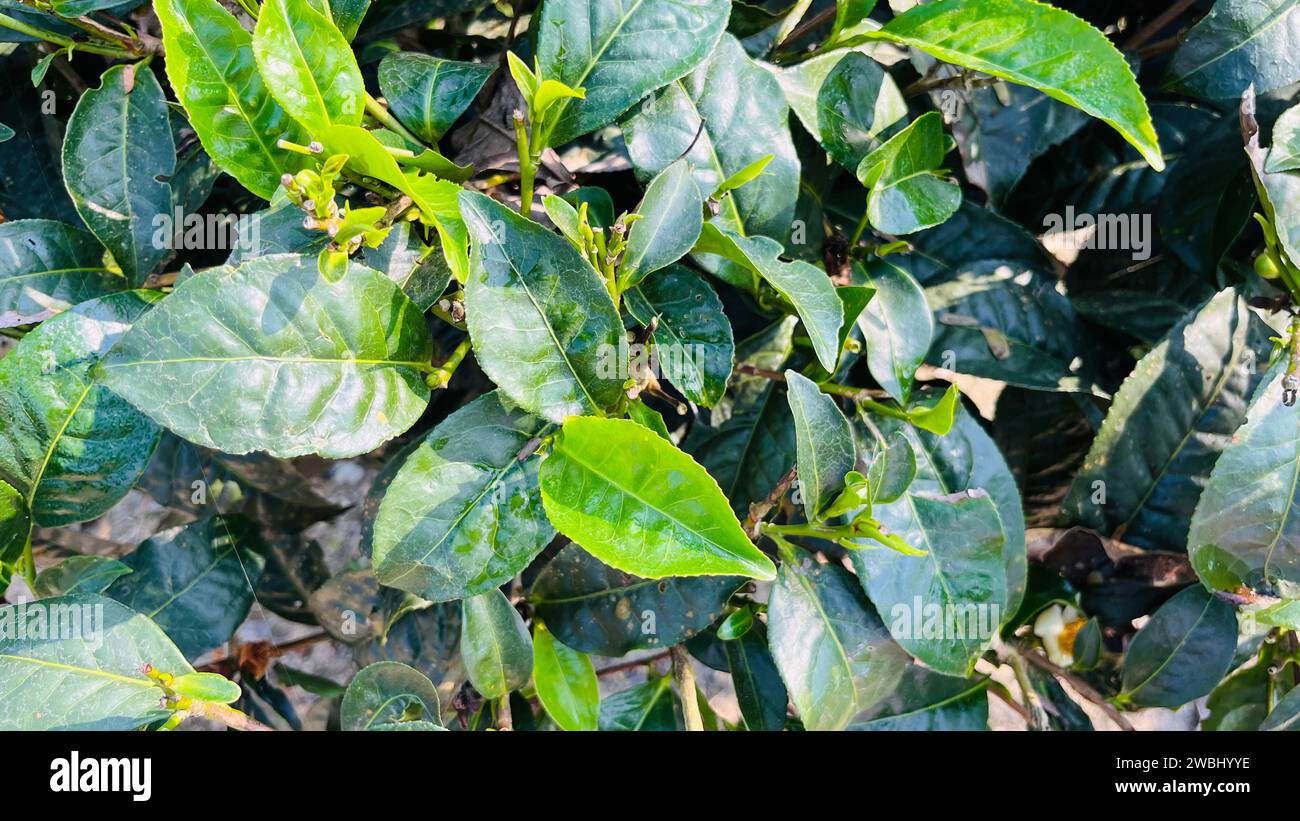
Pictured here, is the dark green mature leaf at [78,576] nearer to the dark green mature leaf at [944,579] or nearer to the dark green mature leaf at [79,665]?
the dark green mature leaf at [79,665]

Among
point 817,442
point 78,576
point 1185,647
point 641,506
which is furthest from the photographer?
point 1185,647

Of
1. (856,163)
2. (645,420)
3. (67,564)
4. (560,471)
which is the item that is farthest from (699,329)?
(67,564)

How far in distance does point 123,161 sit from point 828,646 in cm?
96

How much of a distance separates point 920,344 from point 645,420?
37 centimetres

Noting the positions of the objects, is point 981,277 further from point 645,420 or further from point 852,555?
point 645,420

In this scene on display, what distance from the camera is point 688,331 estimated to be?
97 cm

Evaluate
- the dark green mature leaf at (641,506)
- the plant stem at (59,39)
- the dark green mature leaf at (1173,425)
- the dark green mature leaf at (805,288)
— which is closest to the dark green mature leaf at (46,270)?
the plant stem at (59,39)

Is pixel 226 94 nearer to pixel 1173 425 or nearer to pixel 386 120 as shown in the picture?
pixel 386 120

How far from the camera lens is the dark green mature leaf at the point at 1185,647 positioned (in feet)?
3.95

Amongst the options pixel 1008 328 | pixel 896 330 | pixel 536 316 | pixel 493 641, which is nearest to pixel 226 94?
pixel 536 316

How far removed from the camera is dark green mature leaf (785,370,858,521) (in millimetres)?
916

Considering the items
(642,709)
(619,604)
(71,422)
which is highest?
(71,422)

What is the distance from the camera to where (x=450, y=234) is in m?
0.86

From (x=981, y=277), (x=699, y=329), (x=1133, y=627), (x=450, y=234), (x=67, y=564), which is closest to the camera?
(x=450, y=234)
